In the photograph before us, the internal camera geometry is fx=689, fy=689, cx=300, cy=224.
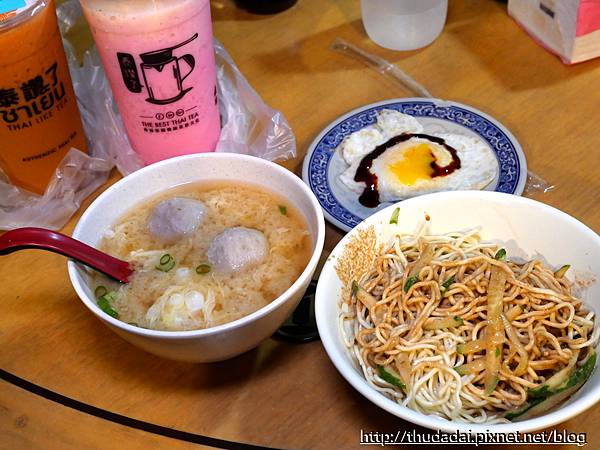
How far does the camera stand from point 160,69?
1.31 metres

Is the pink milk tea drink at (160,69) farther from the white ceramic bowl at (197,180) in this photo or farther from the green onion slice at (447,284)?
the green onion slice at (447,284)

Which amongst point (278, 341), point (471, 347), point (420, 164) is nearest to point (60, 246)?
point (278, 341)

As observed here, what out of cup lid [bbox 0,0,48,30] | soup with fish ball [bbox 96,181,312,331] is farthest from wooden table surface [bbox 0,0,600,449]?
cup lid [bbox 0,0,48,30]

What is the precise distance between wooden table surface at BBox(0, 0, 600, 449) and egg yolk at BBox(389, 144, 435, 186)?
0.20 meters

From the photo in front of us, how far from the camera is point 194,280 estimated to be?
45.4 inches

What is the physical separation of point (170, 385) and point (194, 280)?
0.18 m

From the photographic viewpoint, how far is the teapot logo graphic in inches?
51.0

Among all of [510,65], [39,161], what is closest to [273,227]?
[39,161]

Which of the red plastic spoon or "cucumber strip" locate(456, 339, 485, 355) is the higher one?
the red plastic spoon

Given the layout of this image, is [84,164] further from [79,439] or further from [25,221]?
[79,439]

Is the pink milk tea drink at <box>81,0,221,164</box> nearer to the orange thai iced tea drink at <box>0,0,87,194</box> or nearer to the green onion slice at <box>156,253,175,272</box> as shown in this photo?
the orange thai iced tea drink at <box>0,0,87,194</box>

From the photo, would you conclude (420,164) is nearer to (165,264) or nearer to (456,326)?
A: (456,326)

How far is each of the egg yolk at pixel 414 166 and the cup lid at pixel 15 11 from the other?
76 centimetres

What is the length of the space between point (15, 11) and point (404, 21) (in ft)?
3.06
